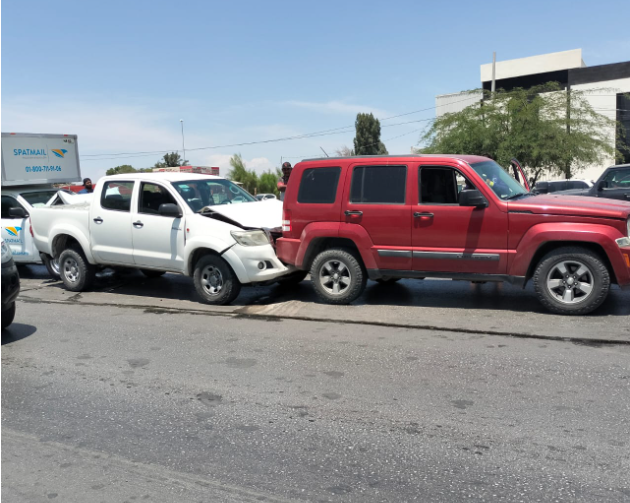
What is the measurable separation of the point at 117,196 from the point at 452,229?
521 centimetres

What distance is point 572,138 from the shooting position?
24.2 meters

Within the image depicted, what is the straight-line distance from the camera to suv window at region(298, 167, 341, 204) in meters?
8.21

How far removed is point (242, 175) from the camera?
141 ft

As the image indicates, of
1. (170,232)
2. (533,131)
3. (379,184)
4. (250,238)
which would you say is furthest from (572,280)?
(533,131)

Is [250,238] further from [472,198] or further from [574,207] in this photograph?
[574,207]

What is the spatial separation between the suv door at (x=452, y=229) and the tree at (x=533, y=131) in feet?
57.1

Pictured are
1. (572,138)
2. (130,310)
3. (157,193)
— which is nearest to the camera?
(130,310)

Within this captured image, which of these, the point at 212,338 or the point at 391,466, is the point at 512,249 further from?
the point at 391,466

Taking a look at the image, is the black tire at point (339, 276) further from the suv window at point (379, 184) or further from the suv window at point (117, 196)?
the suv window at point (117, 196)

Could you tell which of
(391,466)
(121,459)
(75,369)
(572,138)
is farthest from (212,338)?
(572,138)

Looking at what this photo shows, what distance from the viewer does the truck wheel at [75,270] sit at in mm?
9991

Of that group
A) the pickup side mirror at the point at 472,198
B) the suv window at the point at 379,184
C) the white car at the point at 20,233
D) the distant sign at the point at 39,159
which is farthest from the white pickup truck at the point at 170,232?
the distant sign at the point at 39,159

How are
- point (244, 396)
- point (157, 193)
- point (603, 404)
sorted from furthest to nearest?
point (157, 193) → point (244, 396) → point (603, 404)

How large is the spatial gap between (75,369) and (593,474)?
459 cm
